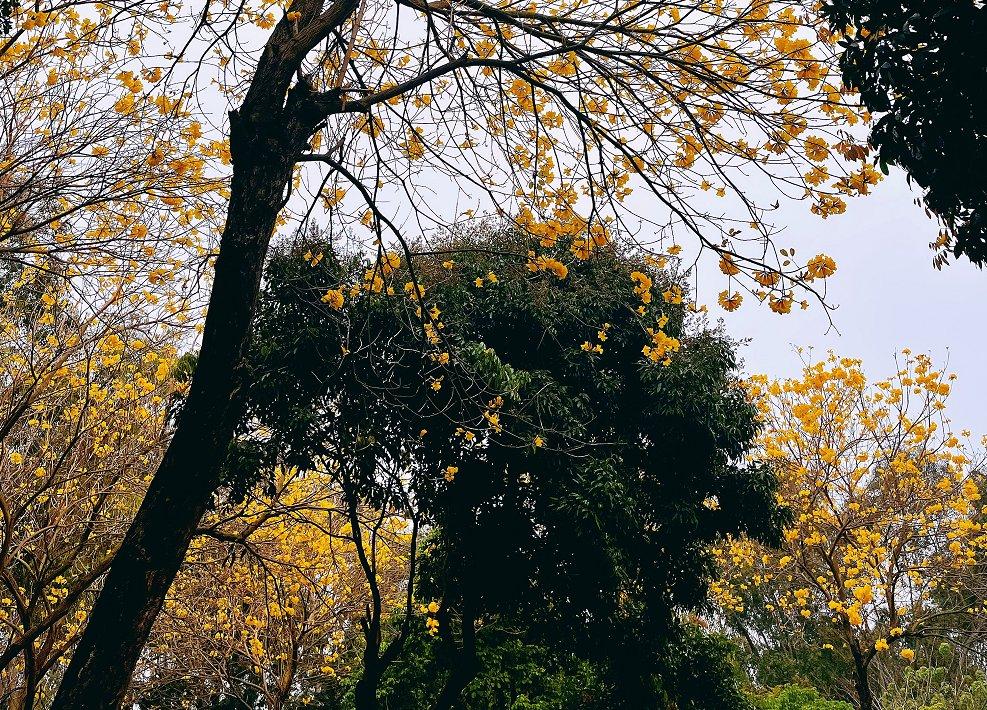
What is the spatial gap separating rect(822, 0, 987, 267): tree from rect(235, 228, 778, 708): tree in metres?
4.30

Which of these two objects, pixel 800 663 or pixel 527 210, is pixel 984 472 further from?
pixel 527 210

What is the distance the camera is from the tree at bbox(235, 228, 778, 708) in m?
8.09

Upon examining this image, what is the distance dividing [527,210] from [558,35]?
88cm

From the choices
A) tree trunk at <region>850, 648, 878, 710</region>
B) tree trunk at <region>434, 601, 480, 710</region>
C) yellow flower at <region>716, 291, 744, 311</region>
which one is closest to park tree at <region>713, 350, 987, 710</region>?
tree trunk at <region>850, 648, 878, 710</region>

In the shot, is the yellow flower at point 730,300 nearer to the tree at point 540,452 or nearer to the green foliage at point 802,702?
the tree at point 540,452

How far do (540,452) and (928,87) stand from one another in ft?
19.3

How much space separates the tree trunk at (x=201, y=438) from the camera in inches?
112

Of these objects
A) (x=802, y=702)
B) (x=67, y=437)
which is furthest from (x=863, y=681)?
(x=67, y=437)

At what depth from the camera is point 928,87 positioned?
307cm

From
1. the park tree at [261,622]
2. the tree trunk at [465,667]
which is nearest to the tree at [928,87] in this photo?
the tree trunk at [465,667]

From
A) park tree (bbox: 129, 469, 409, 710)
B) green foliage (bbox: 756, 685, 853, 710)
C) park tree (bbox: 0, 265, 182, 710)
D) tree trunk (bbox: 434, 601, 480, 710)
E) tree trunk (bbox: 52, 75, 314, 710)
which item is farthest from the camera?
green foliage (bbox: 756, 685, 853, 710)

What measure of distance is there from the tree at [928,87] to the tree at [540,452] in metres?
4.30

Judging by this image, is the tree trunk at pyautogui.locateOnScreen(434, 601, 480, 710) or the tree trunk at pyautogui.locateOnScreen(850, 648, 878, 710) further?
the tree trunk at pyautogui.locateOnScreen(850, 648, 878, 710)

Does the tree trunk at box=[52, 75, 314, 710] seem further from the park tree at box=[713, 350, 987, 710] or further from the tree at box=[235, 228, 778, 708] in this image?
the park tree at box=[713, 350, 987, 710]
